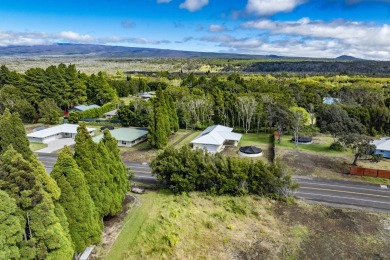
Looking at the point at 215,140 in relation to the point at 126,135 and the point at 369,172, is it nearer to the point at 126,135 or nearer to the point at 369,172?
the point at 126,135

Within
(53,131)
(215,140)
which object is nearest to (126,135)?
(53,131)

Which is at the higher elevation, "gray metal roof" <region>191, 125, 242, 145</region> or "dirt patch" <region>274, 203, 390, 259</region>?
"gray metal roof" <region>191, 125, 242, 145</region>

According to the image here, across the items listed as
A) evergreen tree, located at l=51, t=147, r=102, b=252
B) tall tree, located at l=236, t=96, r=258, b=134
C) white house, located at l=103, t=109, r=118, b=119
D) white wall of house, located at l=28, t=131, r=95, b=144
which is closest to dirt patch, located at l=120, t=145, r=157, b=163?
white wall of house, located at l=28, t=131, r=95, b=144

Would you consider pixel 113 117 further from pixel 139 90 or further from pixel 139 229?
pixel 139 229

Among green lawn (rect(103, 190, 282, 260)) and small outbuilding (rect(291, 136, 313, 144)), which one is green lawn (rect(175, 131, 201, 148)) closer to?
small outbuilding (rect(291, 136, 313, 144))

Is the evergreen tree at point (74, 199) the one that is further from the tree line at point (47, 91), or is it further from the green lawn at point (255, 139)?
the tree line at point (47, 91)

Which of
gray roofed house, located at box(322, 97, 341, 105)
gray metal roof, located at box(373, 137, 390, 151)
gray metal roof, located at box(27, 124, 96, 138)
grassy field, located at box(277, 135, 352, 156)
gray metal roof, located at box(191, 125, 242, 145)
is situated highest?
gray roofed house, located at box(322, 97, 341, 105)
